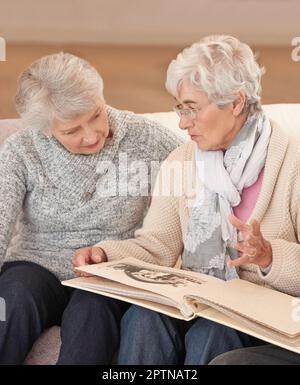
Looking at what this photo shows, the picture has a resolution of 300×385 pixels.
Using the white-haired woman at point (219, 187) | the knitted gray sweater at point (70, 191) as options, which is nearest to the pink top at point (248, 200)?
the white-haired woman at point (219, 187)

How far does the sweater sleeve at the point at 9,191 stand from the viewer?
160cm

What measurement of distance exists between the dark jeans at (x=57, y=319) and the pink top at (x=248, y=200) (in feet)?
1.11

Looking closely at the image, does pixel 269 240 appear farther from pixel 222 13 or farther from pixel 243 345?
pixel 222 13

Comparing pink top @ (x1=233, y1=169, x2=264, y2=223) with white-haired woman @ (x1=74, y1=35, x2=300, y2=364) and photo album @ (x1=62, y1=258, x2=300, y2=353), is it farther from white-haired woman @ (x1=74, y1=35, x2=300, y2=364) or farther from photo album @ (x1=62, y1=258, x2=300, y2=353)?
photo album @ (x1=62, y1=258, x2=300, y2=353)

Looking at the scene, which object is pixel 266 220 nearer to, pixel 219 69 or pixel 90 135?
pixel 219 69

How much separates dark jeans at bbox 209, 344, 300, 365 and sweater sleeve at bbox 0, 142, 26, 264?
0.64 m

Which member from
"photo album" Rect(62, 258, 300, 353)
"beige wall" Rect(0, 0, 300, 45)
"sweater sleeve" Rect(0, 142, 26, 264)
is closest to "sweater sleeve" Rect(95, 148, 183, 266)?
"photo album" Rect(62, 258, 300, 353)

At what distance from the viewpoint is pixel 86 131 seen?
1.63m

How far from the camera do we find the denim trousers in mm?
1301

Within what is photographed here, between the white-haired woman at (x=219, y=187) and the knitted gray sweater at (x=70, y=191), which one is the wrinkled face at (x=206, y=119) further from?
the knitted gray sweater at (x=70, y=191)

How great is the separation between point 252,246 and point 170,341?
265mm

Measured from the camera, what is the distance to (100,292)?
1327 mm

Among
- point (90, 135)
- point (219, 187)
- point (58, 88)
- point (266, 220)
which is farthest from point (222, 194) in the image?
point (58, 88)

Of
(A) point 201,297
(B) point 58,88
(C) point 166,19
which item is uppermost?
(C) point 166,19
